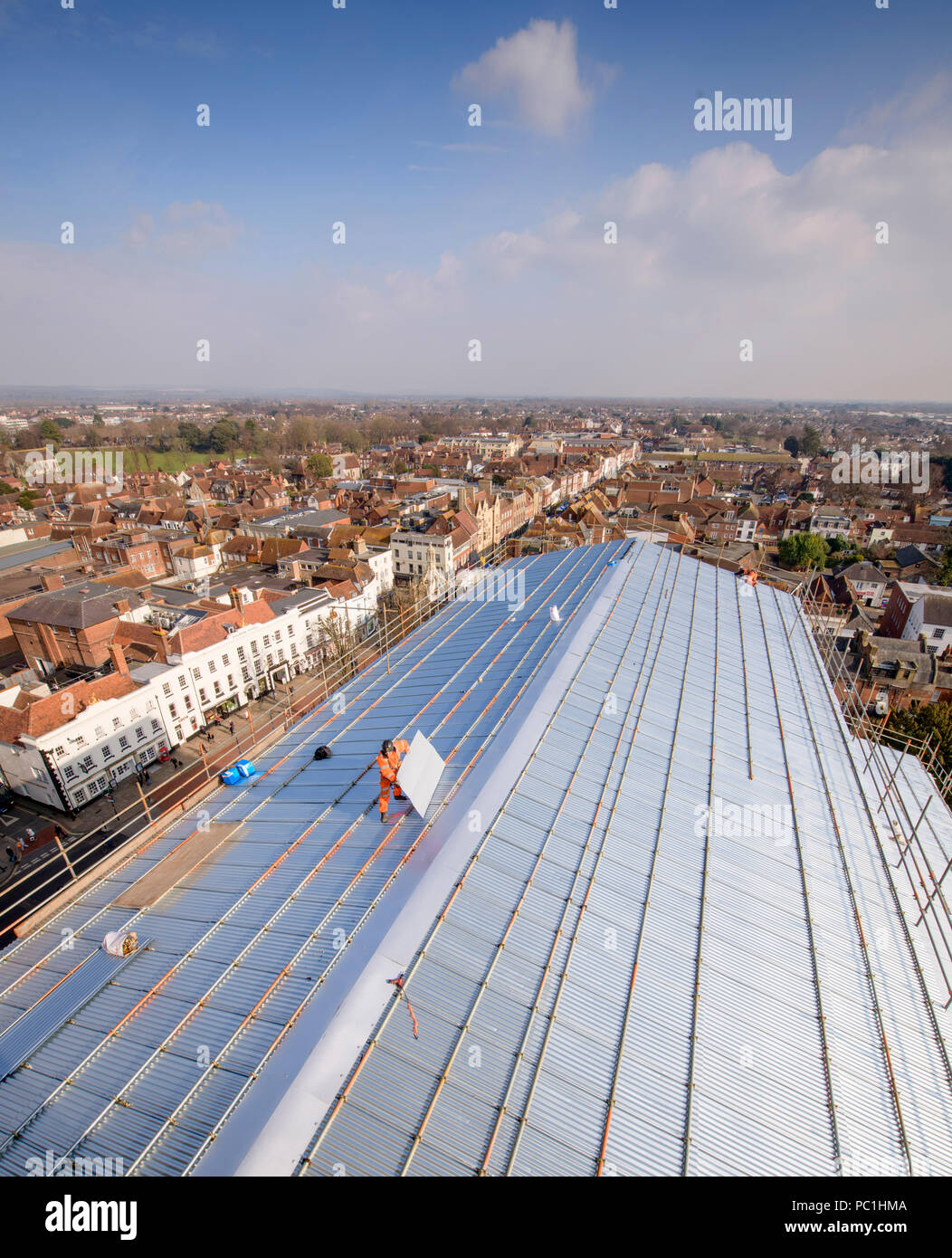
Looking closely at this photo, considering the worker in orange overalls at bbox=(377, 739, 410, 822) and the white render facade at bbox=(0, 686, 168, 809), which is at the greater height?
the worker in orange overalls at bbox=(377, 739, 410, 822)

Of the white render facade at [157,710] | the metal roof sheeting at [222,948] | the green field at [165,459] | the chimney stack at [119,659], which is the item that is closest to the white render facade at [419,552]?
the white render facade at [157,710]

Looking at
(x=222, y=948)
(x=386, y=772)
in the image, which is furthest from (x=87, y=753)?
(x=386, y=772)

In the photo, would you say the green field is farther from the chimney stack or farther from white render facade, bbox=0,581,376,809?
the chimney stack

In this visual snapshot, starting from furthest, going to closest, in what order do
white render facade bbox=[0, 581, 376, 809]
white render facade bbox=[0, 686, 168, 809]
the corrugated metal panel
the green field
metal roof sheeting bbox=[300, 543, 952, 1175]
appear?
the green field < white render facade bbox=[0, 581, 376, 809] < white render facade bbox=[0, 686, 168, 809] < the corrugated metal panel < metal roof sheeting bbox=[300, 543, 952, 1175]

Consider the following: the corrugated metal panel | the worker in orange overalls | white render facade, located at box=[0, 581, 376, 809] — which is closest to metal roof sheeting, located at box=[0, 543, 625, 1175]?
the corrugated metal panel

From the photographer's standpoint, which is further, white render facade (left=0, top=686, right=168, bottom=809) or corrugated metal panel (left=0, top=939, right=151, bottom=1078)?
white render facade (left=0, top=686, right=168, bottom=809)

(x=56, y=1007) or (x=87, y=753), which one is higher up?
(x=56, y=1007)

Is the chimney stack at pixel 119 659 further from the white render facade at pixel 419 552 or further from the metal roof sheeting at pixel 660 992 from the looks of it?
the white render facade at pixel 419 552

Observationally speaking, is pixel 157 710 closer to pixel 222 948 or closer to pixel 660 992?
pixel 222 948

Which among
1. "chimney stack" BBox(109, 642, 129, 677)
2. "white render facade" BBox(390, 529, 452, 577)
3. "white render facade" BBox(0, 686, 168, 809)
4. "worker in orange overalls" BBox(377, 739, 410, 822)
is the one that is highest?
"white render facade" BBox(390, 529, 452, 577)
